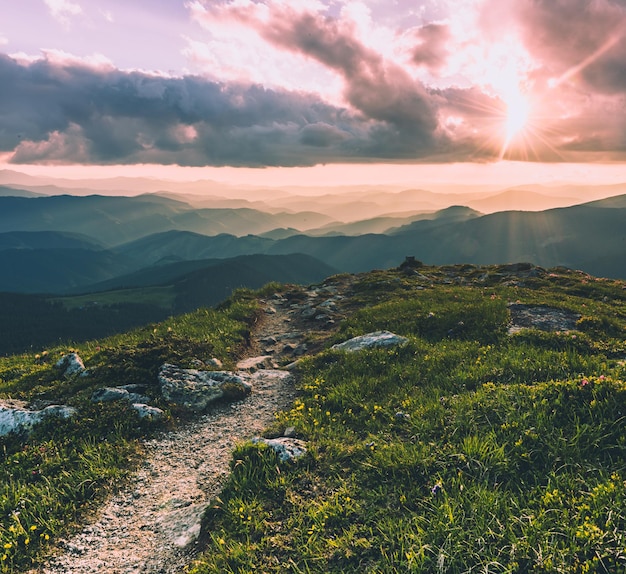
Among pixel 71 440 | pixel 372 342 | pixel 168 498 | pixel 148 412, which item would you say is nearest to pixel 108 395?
pixel 148 412

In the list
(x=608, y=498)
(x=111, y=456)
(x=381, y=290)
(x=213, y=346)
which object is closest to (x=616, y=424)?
(x=608, y=498)

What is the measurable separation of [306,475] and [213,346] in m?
8.60

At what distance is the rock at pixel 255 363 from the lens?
14.5 m

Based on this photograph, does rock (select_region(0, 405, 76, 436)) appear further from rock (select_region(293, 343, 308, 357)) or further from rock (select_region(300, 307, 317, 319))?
rock (select_region(300, 307, 317, 319))

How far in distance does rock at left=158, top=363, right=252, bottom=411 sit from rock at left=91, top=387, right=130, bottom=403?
1075 millimetres

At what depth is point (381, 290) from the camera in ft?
84.7

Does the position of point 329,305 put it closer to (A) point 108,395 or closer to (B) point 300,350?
(B) point 300,350

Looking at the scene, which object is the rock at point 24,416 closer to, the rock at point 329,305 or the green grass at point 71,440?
the green grass at point 71,440

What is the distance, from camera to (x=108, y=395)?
35.5 feet

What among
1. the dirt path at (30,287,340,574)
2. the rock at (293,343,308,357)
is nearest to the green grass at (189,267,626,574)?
the dirt path at (30,287,340,574)

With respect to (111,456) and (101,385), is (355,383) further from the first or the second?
(101,385)

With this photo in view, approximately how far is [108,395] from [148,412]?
1.65m

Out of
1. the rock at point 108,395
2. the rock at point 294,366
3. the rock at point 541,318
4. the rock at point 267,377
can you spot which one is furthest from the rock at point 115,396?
the rock at point 541,318

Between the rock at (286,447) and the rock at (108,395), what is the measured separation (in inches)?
193
